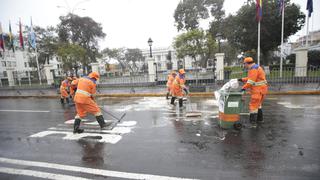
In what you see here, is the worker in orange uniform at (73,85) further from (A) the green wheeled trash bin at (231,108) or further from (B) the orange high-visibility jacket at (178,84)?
(A) the green wheeled trash bin at (231,108)

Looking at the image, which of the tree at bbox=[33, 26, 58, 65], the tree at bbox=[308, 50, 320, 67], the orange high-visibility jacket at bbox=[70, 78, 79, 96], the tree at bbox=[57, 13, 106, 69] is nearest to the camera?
the orange high-visibility jacket at bbox=[70, 78, 79, 96]

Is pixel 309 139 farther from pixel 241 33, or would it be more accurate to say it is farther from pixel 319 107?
pixel 241 33

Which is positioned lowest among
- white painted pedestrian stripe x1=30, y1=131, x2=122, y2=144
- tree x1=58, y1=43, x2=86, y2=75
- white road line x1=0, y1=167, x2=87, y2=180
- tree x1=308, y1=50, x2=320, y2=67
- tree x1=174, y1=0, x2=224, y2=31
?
white road line x1=0, y1=167, x2=87, y2=180

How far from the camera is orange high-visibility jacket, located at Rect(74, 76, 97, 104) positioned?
4.92 m

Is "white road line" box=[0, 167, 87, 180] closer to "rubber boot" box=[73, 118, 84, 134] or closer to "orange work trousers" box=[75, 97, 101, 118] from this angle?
"rubber boot" box=[73, 118, 84, 134]

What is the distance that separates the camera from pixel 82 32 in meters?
36.8

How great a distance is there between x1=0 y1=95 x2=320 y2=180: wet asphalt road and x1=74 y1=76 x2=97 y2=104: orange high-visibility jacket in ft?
3.26

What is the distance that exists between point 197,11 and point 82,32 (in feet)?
75.6

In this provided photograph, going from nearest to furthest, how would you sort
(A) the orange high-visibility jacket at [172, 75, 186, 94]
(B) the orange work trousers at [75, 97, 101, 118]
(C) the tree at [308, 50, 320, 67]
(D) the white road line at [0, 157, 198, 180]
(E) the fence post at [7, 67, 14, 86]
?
(D) the white road line at [0, 157, 198, 180] → (B) the orange work trousers at [75, 97, 101, 118] → (A) the orange high-visibility jacket at [172, 75, 186, 94] → (E) the fence post at [7, 67, 14, 86] → (C) the tree at [308, 50, 320, 67]

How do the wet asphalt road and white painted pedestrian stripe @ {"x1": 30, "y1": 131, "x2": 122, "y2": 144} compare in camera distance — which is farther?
white painted pedestrian stripe @ {"x1": 30, "y1": 131, "x2": 122, "y2": 144}

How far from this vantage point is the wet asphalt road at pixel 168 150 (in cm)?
307

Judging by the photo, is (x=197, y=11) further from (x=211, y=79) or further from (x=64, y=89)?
(x=64, y=89)

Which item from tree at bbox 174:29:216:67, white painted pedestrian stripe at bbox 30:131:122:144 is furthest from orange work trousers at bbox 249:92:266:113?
tree at bbox 174:29:216:67

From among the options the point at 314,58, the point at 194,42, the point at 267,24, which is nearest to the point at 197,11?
the point at 194,42
